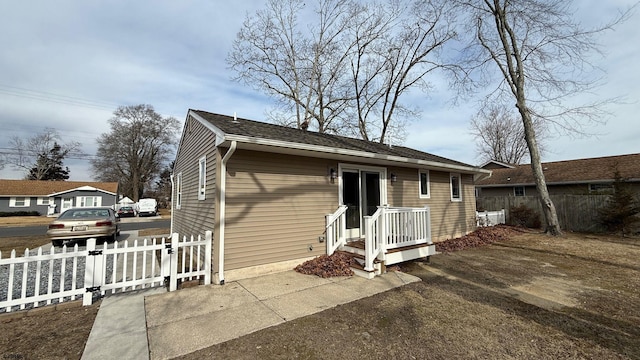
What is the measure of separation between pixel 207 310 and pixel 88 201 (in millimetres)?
39663

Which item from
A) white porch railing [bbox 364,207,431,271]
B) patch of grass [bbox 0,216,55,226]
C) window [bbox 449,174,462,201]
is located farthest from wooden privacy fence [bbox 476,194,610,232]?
patch of grass [bbox 0,216,55,226]

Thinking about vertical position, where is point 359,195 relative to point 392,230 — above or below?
above

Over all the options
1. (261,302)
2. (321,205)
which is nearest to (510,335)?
(261,302)

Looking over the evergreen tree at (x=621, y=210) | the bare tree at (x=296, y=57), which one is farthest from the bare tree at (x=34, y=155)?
the evergreen tree at (x=621, y=210)

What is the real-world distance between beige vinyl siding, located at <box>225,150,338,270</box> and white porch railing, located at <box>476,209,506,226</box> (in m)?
9.92

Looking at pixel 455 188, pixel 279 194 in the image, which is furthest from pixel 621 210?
pixel 279 194

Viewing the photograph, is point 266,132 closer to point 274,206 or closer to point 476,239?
point 274,206

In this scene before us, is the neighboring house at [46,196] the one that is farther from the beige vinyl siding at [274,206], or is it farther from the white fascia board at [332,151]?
the white fascia board at [332,151]

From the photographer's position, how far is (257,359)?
2779 mm

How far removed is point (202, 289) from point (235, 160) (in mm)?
2520

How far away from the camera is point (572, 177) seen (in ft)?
57.6

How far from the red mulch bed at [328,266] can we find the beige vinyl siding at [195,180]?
2209mm

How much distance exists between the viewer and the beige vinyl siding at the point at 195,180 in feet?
19.2

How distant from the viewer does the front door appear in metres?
7.40
